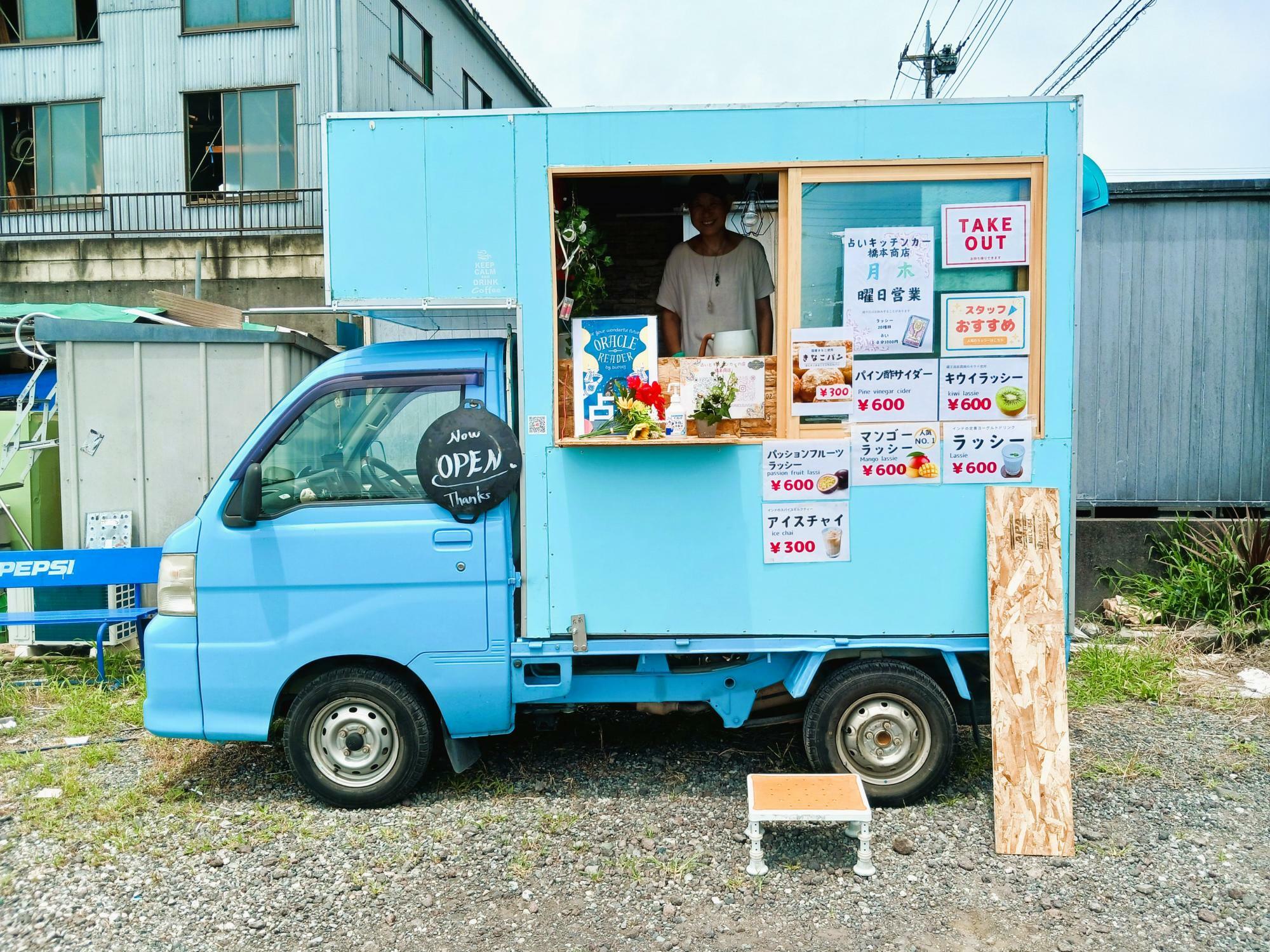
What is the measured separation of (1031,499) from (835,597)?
3.18 feet

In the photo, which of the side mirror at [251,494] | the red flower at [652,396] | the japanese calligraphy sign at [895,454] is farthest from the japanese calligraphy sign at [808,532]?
the side mirror at [251,494]

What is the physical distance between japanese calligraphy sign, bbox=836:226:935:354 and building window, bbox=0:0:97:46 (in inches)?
707

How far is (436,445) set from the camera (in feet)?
13.6

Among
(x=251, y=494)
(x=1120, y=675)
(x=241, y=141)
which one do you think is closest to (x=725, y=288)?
(x=251, y=494)

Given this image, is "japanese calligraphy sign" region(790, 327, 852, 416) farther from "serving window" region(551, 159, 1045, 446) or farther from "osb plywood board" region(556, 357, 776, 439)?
"osb plywood board" region(556, 357, 776, 439)

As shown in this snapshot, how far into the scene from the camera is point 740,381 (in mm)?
4324

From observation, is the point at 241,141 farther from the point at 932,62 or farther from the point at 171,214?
the point at 932,62

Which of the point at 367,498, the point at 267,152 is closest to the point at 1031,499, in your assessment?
the point at 367,498

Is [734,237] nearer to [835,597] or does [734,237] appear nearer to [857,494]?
[857,494]

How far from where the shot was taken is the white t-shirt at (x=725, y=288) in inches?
202

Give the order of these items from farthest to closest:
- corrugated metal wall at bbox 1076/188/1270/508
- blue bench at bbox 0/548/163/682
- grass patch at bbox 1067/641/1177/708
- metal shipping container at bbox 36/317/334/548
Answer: corrugated metal wall at bbox 1076/188/1270/508 < metal shipping container at bbox 36/317/334/548 < blue bench at bbox 0/548/163/682 < grass patch at bbox 1067/641/1177/708

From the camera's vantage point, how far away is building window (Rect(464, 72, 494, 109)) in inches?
796

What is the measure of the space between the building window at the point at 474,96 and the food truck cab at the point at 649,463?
57.0ft

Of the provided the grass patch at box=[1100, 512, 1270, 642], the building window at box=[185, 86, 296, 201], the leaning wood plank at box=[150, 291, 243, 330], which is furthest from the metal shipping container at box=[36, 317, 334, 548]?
the building window at box=[185, 86, 296, 201]
